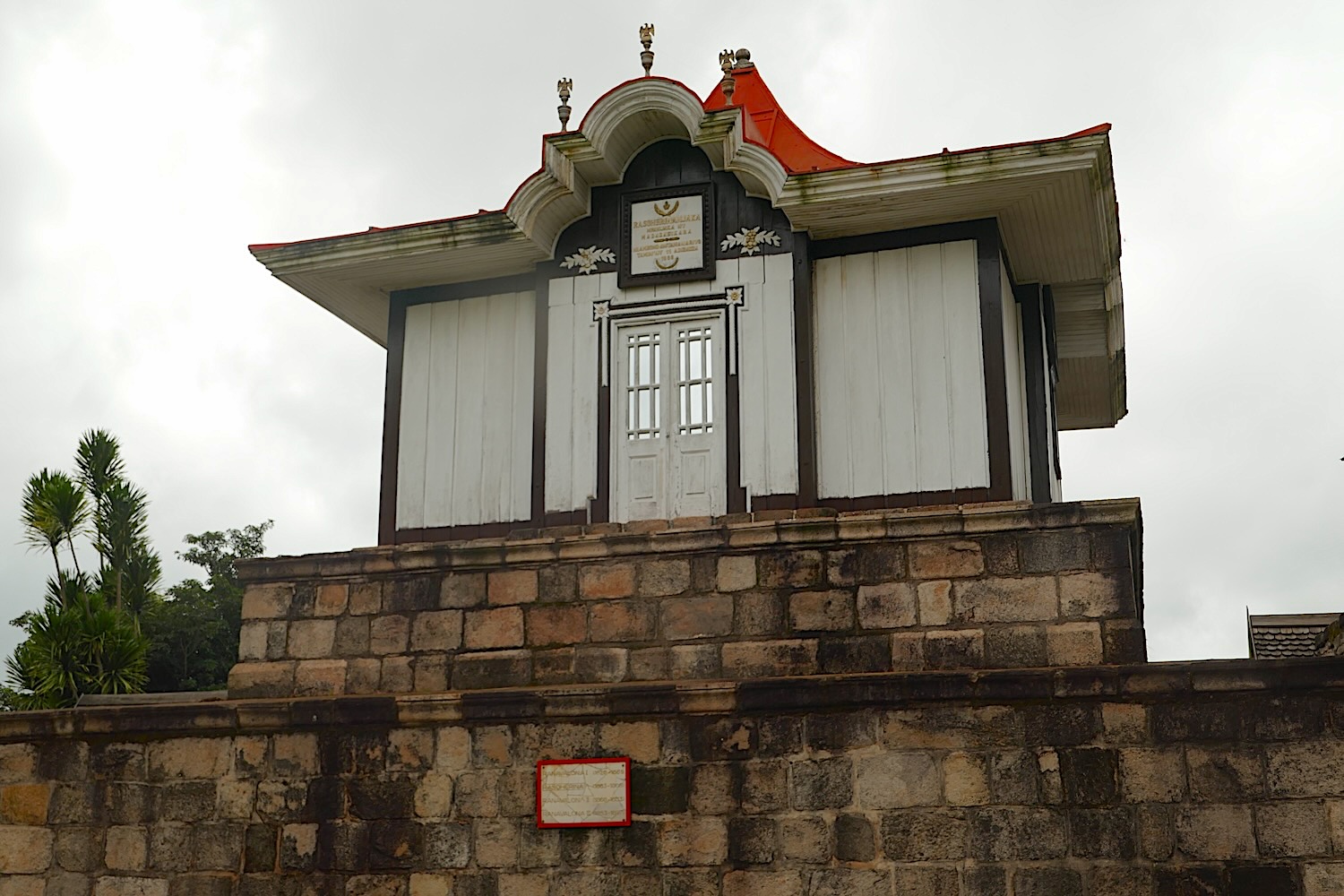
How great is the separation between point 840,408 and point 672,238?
1.79 meters

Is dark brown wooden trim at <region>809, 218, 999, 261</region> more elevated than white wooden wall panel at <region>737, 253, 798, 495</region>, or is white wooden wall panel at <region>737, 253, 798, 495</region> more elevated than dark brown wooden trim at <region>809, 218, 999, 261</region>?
dark brown wooden trim at <region>809, 218, 999, 261</region>

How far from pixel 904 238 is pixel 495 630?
4.07 metres

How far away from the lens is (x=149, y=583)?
79.9ft

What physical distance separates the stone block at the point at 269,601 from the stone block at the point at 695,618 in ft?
8.43

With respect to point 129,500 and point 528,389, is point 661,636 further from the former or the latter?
A: point 129,500

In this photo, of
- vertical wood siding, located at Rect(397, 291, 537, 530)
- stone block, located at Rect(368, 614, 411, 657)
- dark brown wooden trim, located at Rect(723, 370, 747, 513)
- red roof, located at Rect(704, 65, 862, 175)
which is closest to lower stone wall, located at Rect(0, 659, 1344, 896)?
stone block, located at Rect(368, 614, 411, 657)

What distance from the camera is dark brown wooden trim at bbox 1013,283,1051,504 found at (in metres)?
12.0

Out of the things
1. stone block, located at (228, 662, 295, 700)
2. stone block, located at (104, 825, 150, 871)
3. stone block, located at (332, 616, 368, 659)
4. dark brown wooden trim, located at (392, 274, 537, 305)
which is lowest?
stone block, located at (104, 825, 150, 871)

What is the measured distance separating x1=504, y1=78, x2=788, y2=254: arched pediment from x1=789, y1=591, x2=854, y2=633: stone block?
3.12m

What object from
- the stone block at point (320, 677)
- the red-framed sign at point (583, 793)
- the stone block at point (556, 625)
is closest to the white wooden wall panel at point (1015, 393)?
the stone block at point (556, 625)

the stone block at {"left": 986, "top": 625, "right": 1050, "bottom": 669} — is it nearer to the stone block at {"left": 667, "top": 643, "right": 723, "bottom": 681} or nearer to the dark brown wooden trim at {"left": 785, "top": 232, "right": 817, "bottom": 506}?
the stone block at {"left": 667, "top": 643, "right": 723, "bottom": 681}

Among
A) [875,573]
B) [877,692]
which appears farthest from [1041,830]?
[875,573]

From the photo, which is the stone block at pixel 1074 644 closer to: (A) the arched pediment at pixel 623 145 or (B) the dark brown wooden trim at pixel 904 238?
(B) the dark brown wooden trim at pixel 904 238

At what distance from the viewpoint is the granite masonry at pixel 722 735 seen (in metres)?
8.12
